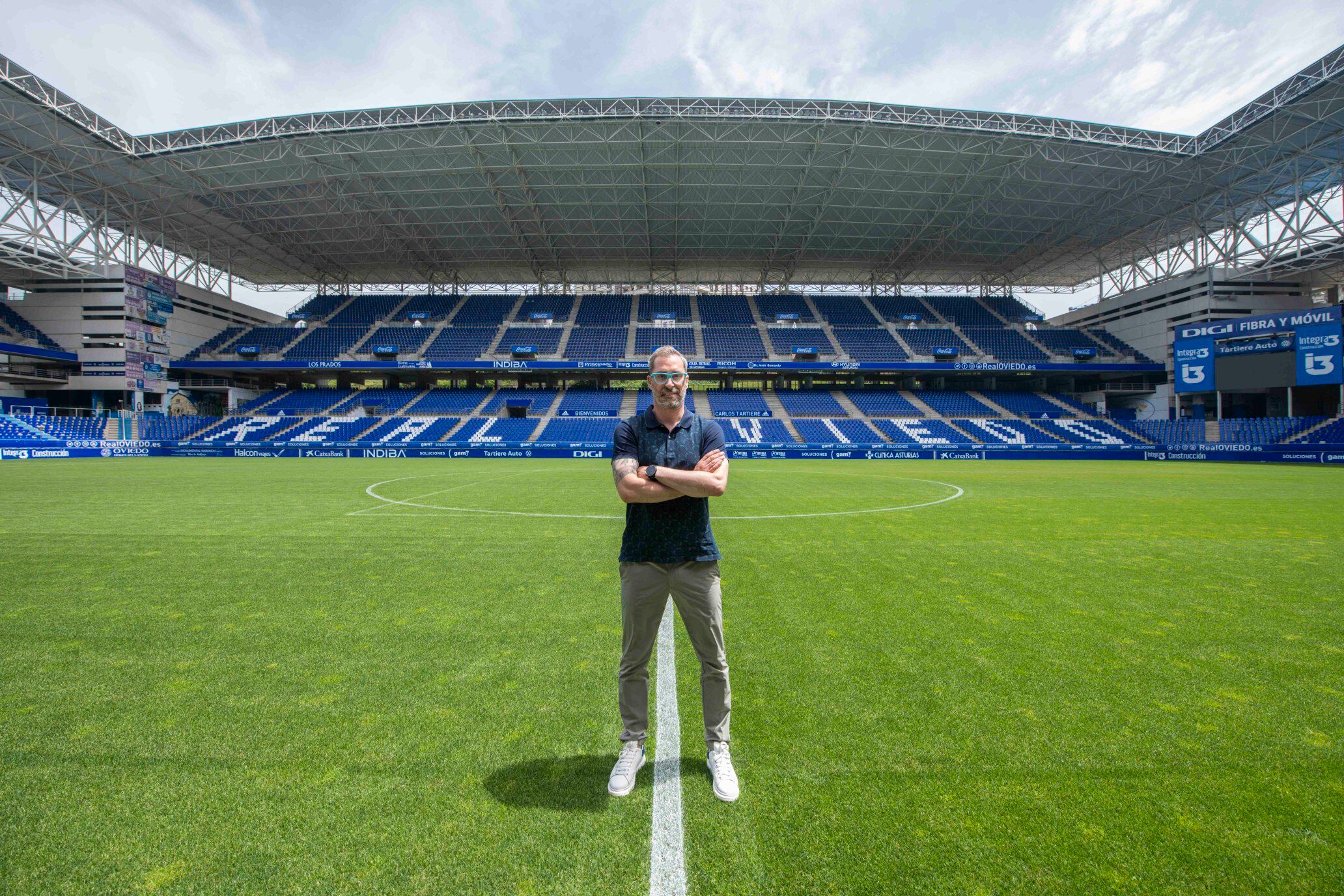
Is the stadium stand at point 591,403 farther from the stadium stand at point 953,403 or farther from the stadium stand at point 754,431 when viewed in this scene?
the stadium stand at point 953,403

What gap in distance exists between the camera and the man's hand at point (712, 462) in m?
3.13

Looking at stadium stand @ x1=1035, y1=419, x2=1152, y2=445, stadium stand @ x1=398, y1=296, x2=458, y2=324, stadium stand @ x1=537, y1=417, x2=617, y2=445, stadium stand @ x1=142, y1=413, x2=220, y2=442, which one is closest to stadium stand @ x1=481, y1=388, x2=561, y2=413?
stadium stand @ x1=537, y1=417, x2=617, y2=445

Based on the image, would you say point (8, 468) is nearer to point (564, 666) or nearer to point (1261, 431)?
point (564, 666)

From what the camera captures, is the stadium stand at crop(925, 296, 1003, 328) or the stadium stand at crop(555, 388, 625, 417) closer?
the stadium stand at crop(555, 388, 625, 417)

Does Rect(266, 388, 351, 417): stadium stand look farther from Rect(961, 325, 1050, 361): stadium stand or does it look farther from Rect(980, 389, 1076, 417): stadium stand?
Rect(961, 325, 1050, 361): stadium stand

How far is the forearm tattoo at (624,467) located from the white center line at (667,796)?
1.55m

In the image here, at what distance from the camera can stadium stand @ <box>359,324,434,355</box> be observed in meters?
49.4

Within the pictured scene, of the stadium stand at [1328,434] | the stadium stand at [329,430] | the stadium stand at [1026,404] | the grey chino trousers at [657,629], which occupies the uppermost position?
the stadium stand at [1026,404]

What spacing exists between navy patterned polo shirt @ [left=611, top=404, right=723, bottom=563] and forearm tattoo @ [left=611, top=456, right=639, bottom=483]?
0.04 metres

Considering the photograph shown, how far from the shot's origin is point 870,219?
1650 inches

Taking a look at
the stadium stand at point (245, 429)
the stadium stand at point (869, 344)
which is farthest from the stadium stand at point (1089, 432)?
the stadium stand at point (245, 429)

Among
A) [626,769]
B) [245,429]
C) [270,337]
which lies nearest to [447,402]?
[245,429]

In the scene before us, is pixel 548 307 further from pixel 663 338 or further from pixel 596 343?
pixel 663 338

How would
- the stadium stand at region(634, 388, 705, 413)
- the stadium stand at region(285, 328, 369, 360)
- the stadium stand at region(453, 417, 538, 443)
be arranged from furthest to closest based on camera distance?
the stadium stand at region(285, 328, 369, 360), the stadium stand at region(634, 388, 705, 413), the stadium stand at region(453, 417, 538, 443)
